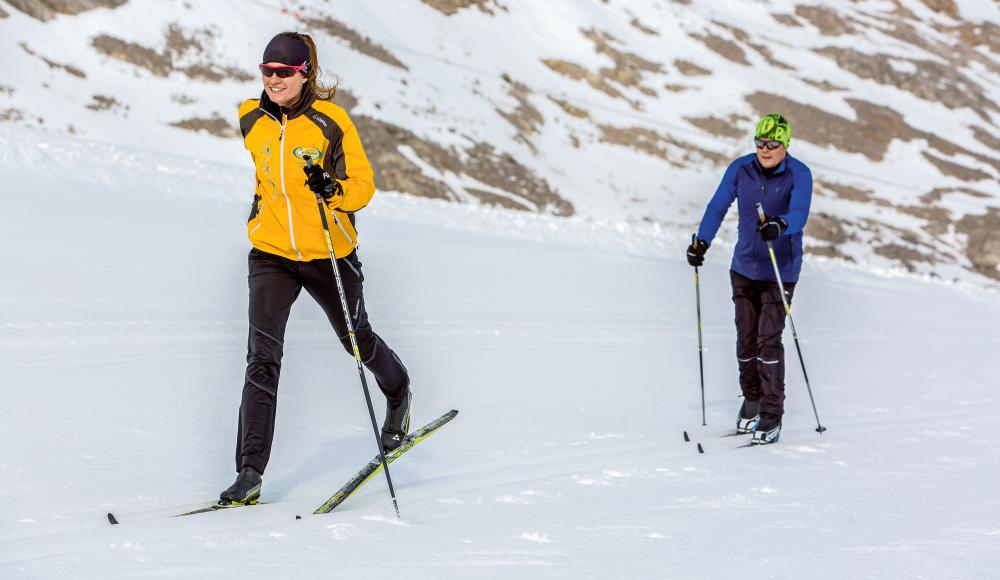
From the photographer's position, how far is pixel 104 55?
31.5 m

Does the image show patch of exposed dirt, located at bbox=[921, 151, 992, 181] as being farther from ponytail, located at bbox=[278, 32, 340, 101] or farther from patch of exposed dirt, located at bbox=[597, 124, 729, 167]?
ponytail, located at bbox=[278, 32, 340, 101]

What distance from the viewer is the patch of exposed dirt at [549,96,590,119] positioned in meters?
43.8

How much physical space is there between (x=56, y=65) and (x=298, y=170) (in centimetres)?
2946

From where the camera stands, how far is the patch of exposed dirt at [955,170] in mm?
46562

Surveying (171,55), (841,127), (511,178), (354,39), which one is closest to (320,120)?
(511,178)

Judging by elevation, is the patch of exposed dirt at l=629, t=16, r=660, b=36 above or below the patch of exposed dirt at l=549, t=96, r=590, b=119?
above

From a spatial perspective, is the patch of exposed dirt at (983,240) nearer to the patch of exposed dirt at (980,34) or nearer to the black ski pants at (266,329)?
the black ski pants at (266,329)

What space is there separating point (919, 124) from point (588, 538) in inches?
2117

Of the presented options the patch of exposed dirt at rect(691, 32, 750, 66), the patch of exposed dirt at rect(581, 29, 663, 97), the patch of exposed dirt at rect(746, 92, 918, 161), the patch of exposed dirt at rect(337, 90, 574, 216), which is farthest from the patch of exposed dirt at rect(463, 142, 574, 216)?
the patch of exposed dirt at rect(691, 32, 750, 66)

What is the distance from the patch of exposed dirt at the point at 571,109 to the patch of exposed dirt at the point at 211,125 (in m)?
18.2

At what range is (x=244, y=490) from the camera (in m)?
4.20

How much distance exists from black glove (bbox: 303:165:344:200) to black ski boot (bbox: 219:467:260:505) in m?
1.30

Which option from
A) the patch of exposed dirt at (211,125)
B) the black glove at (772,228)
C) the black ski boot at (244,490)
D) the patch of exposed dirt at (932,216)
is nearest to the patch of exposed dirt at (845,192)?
the patch of exposed dirt at (932,216)

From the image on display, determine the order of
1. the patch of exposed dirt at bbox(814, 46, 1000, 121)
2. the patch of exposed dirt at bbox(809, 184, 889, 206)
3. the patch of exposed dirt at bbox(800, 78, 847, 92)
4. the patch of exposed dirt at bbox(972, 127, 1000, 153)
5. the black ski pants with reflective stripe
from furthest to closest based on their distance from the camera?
the patch of exposed dirt at bbox(814, 46, 1000, 121) < the patch of exposed dirt at bbox(800, 78, 847, 92) < the patch of exposed dirt at bbox(972, 127, 1000, 153) < the patch of exposed dirt at bbox(809, 184, 889, 206) < the black ski pants with reflective stripe
